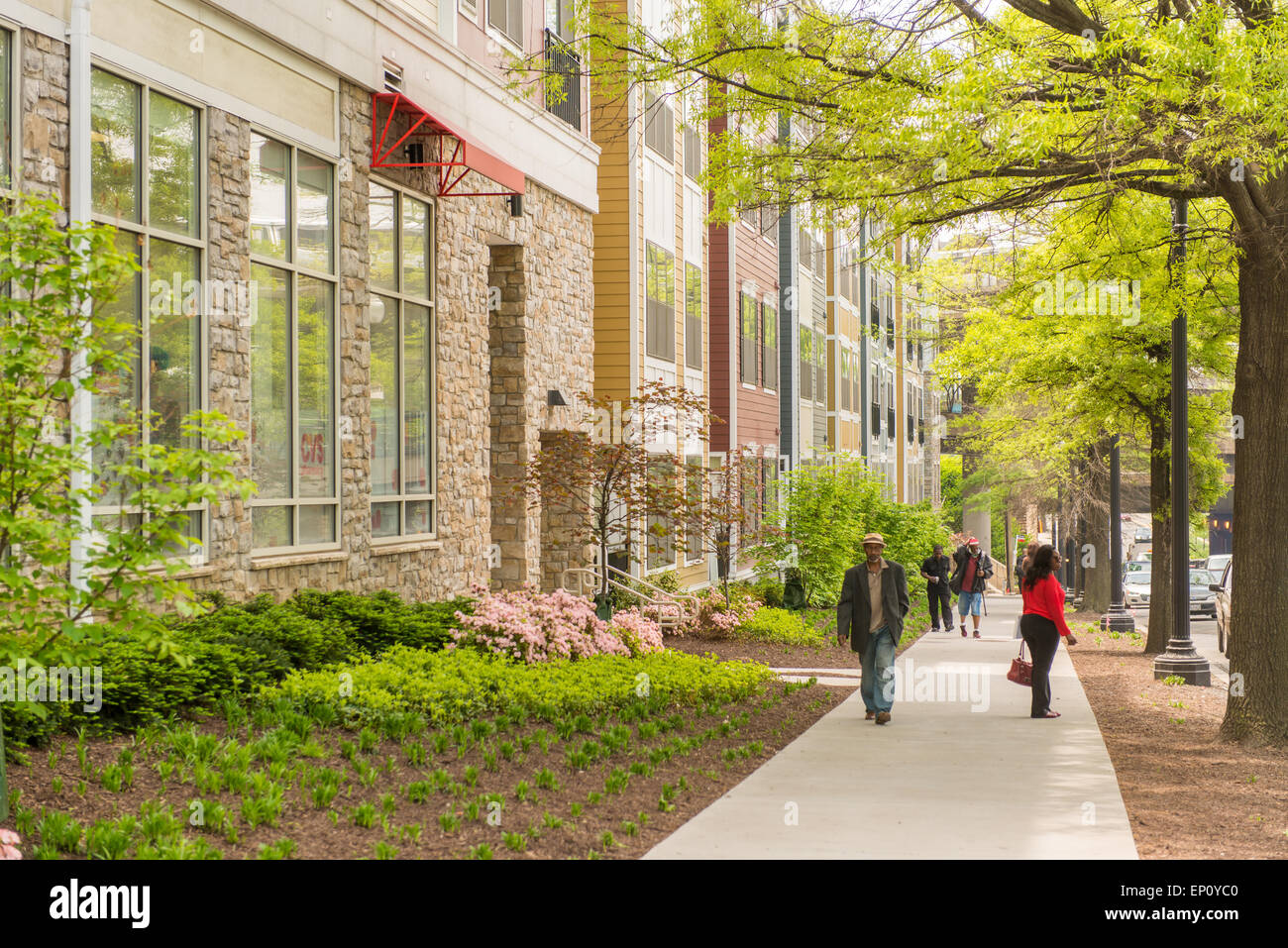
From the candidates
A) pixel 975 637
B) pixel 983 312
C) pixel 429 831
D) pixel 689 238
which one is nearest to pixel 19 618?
pixel 429 831

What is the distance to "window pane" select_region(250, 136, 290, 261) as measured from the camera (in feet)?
37.8

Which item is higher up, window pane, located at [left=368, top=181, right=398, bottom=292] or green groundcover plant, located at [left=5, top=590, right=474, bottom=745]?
window pane, located at [left=368, top=181, right=398, bottom=292]

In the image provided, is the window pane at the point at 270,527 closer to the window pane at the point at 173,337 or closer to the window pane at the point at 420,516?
the window pane at the point at 173,337

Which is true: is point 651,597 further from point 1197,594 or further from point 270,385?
point 1197,594

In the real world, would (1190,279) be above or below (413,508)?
above

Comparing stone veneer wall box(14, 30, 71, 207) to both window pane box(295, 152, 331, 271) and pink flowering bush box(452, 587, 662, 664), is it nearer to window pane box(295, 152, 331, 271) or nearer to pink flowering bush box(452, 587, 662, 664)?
window pane box(295, 152, 331, 271)

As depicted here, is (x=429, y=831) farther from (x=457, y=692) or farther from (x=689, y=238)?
(x=689, y=238)

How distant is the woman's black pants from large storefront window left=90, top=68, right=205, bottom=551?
754 cm

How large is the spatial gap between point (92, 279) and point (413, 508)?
29.2ft

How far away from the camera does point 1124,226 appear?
47.0ft

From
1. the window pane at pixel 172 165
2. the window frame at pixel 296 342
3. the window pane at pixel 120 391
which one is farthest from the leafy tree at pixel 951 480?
the window pane at pixel 120 391

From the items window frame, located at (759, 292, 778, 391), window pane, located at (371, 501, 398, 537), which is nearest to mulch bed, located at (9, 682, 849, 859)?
window pane, located at (371, 501, 398, 537)

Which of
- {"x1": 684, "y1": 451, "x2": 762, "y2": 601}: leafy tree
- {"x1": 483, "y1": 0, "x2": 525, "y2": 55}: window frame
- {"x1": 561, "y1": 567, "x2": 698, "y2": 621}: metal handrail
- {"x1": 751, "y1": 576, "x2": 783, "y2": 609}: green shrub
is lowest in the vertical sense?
{"x1": 751, "y1": 576, "x2": 783, "y2": 609}: green shrub

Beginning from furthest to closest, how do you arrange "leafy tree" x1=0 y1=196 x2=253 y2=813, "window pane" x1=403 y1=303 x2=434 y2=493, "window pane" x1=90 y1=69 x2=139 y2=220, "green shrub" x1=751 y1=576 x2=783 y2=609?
"green shrub" x1=751 y1=576 x2=783 y2=609 → "window pane" x1=403 y1=303 x2=434 y2=493 → "window pane" x1=90 y1=69 x2=139 y2=220 → "leafy tree" x1=0 y1=196 x2=253 y2=813
